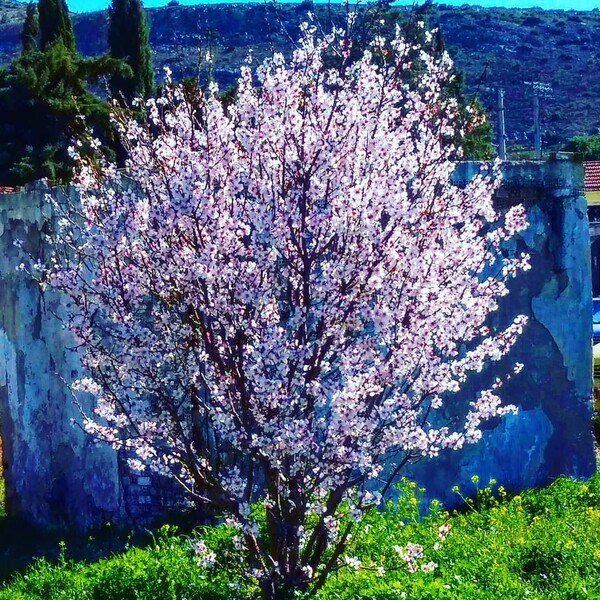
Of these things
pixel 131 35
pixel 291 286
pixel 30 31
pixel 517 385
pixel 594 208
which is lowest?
pixel 594 208

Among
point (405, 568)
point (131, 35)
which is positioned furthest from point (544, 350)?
point (131, 35)

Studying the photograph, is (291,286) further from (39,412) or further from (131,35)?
(131,35)

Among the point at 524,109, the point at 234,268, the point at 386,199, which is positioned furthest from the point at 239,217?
the point at 524,109

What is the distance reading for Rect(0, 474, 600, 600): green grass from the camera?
5.77 m

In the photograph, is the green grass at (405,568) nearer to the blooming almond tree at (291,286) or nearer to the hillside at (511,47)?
the blooming almond tree at (291,286)

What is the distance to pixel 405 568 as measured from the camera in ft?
18.9

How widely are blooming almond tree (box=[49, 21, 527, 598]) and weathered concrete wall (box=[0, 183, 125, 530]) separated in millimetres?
3520

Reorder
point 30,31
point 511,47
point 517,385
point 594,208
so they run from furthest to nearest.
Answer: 1. point 511,47
2. point 594,208
3. point 30,31
4. point 517,385

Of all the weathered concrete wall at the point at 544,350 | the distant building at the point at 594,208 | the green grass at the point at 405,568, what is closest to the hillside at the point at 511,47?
the distant building at the point at 594,208

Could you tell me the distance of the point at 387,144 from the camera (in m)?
5.00

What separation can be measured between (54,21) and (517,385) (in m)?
21.7

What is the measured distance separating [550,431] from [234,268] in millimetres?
5061

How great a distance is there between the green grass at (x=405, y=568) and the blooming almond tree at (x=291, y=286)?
0.62 metres

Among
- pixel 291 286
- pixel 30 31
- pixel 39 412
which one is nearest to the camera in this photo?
pixel 291 286
